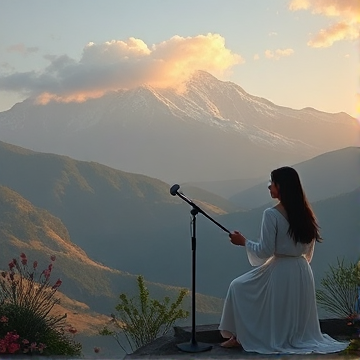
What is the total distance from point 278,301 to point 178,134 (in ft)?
95.3

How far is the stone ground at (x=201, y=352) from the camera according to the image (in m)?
2.59

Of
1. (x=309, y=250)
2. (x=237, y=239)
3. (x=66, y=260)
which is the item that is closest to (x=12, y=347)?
(x=237, y=239)

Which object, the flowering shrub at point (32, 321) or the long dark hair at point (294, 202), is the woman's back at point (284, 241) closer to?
the long dark hair at point (294, 202)

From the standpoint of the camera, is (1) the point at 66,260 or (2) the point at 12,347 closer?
(2) the point at 12,347

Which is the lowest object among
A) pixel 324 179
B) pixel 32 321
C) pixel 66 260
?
pixel 66 260

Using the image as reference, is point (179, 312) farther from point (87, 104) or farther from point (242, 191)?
point (87, 104)

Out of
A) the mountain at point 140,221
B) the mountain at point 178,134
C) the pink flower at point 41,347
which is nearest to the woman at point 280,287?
the pink flower at point 41,347

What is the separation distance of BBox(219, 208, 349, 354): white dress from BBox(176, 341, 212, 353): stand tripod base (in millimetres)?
190

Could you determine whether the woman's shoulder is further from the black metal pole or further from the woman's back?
the black metal pole

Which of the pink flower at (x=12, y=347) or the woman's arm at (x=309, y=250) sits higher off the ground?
the woman's arm at (x=309, y=250)

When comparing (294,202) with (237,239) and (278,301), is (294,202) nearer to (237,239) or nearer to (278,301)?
(237,239)

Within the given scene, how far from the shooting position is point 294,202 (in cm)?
269

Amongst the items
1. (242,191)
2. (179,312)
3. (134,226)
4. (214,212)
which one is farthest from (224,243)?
(179,312)

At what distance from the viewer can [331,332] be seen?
11.2ft
